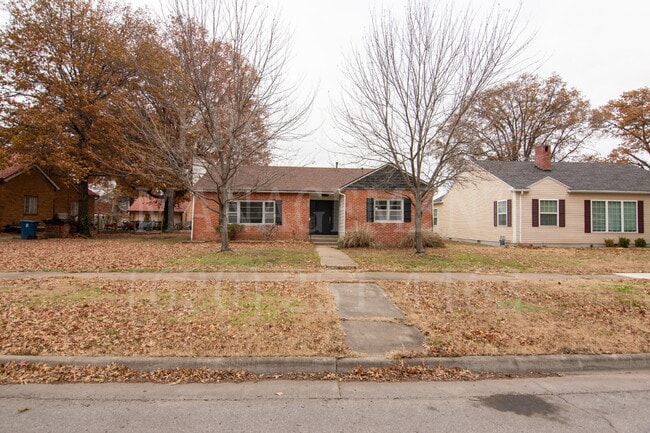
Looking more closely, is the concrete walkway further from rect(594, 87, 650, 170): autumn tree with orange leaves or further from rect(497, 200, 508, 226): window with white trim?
rect(594, 87, 650, 170): autumn tree with orange leaves

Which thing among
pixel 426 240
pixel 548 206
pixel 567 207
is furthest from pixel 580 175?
pixel 426 240

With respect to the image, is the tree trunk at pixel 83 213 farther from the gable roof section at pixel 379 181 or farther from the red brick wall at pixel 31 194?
the gable roof section at pixel 379 181

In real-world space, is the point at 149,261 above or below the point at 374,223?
below

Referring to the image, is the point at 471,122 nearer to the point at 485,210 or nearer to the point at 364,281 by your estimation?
the point at 364,281

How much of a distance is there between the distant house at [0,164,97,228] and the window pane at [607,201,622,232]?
3121 centimetres

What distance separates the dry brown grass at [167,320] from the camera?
15.4ft

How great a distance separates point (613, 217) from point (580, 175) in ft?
9.22

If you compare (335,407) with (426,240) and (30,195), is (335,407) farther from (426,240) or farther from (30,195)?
(30,195)

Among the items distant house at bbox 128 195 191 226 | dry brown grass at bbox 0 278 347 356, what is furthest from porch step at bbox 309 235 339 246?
distant house at bbox 128 195 191 226

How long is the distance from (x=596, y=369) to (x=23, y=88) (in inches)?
987

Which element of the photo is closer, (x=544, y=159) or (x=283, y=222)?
(x=283, y=222)

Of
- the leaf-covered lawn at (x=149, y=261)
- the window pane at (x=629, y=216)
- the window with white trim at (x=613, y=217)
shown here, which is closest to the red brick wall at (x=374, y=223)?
the leaf-covered lawn at (x=149, y=261)

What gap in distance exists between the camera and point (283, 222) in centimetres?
2050

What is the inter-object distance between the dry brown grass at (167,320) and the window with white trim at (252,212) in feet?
40.9
